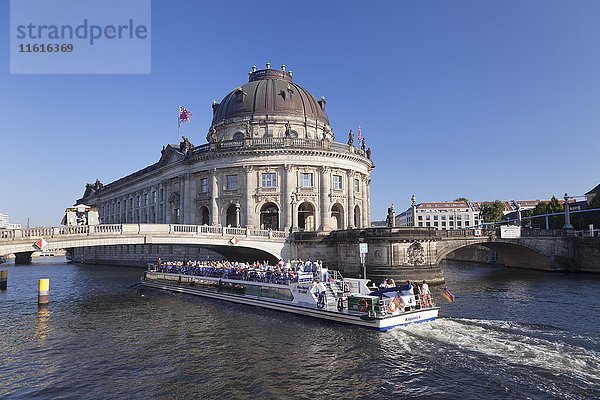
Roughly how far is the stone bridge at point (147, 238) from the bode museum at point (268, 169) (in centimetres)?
418

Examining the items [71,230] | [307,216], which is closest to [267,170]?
[307,216]

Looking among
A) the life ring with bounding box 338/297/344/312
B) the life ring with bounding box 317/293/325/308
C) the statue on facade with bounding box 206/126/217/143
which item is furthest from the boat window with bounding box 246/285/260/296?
the statue on facade with bounding box 206/126/217/143

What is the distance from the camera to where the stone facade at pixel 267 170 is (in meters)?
58.7

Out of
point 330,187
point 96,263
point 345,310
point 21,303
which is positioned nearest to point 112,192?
point 96,263

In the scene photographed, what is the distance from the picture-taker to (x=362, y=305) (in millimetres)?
23812

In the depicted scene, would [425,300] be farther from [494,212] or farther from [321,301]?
[494,212]

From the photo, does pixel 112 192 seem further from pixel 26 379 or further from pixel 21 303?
pixel 26 379

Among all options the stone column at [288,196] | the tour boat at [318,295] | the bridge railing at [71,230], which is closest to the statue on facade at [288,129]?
the stone column at [288,196]

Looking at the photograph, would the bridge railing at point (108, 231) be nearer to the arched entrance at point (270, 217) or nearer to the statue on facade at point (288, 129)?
the arched entrance at point (270, 217)

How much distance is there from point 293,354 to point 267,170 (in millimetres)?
41752

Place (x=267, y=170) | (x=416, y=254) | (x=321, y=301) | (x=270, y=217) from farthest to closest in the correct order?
(x=270, y=217), (x=267, y=170), (x=416, y=254), (x=321, y=301)

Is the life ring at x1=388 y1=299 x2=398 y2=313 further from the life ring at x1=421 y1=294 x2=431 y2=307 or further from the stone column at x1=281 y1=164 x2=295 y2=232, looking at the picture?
the stone column at x1=281 y1=164 x2=295 y2=232

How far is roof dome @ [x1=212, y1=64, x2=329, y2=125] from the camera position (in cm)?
6619

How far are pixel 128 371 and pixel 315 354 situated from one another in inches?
293
